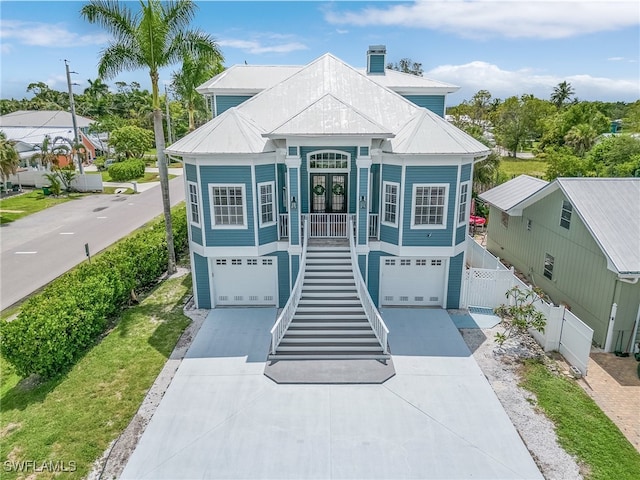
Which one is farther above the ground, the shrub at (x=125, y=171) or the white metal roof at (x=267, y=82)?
the white metal roof at (x=267, y=82)

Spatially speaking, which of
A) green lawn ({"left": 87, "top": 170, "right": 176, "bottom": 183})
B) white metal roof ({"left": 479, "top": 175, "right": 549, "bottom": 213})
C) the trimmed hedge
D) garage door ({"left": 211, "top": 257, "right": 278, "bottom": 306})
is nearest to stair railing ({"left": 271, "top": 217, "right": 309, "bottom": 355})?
garage door ({"left": 211, "top": 257, "right": 278, "bottom": 306})

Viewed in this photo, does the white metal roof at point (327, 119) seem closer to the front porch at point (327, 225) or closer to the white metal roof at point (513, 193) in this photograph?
the front porch at point (327, 225)

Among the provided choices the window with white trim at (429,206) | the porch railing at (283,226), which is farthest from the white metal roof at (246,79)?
the window with white trim at (429,206)

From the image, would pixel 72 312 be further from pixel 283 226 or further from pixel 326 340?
pixel 326 340

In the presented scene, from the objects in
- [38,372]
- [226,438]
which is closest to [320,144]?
[226,438]

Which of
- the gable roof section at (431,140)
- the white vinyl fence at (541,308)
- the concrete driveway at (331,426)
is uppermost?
the gable roof section at (431,140)

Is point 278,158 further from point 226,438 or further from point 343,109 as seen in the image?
point 226,438

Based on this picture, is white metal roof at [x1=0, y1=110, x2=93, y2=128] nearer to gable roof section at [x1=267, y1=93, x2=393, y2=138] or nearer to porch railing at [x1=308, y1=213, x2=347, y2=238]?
porch railing at [x1=308, y1=213, x2=347, y2=238]

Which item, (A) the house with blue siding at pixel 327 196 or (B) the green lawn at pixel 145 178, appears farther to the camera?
(B) the green lawn at pixel 145 178
